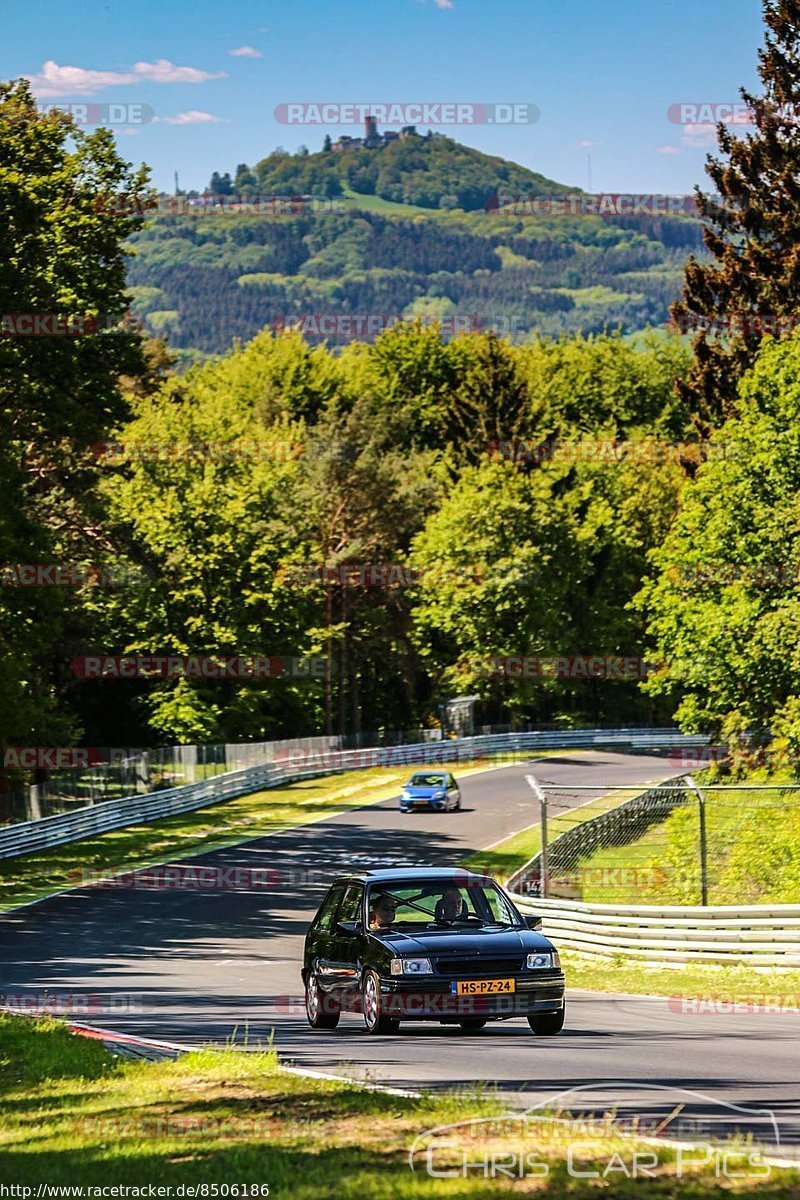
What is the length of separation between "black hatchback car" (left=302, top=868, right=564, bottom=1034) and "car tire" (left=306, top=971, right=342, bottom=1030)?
10mm

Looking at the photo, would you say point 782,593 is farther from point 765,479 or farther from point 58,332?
point 58,332

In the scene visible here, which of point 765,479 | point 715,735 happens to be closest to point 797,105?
point 765,479

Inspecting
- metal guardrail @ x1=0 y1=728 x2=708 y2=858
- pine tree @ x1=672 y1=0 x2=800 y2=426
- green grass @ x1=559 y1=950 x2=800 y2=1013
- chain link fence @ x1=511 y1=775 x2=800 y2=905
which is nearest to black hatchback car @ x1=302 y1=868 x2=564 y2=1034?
green grass @ x1=559 y1=950 x2=800 y2=1013

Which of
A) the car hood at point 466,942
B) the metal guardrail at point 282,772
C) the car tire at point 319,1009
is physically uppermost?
the car hood at point 466,942

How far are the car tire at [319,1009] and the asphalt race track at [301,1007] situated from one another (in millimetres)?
234

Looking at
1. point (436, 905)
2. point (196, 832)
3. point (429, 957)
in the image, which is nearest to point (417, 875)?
point (436, 905)

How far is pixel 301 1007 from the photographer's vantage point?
19.2 meters

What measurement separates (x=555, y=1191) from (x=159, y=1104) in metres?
4.04

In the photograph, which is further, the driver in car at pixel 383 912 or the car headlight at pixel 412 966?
the driver in car at pixel 383 912

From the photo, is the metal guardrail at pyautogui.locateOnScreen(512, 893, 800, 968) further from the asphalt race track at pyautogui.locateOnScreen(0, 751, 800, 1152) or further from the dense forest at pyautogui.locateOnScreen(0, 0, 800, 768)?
the dense forest at pyautogui.locateOnScreen(0, 0, 800, 768)

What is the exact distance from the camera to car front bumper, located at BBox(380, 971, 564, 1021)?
46.6 ft

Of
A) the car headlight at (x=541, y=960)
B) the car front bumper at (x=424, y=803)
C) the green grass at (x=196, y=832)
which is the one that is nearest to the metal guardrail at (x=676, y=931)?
the car headlight at (x=541, y=960)

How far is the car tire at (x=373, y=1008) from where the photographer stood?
48.0 ft

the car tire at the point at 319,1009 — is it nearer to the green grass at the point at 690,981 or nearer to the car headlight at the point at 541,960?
the car headlight at the point at 541,960
